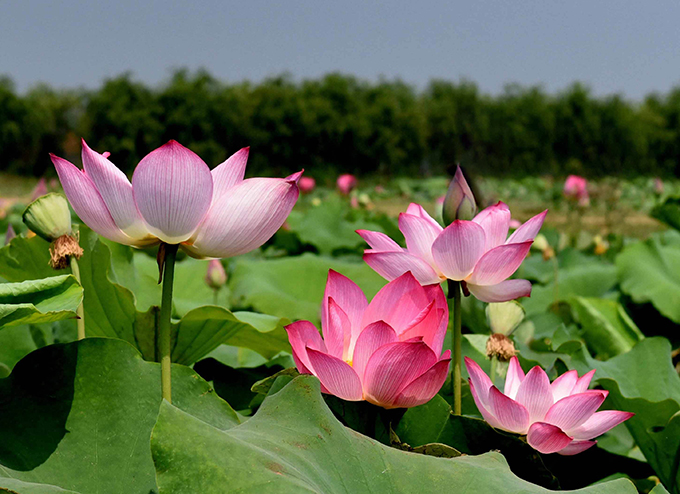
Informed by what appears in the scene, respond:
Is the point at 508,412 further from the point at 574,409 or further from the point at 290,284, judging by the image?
the point at 290,284

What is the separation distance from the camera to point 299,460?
0.41 metres

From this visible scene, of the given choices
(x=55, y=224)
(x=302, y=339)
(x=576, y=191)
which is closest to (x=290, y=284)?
(x=55, y=224)

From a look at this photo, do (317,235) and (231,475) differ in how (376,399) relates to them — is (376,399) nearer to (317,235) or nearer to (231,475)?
(231,475)

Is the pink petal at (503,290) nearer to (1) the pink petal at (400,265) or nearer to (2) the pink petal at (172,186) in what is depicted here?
(1) the pink petal at (400,265)

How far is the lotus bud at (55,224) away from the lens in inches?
23.2

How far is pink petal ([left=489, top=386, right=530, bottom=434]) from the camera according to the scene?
51cm

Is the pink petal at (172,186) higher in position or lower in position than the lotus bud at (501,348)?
higher

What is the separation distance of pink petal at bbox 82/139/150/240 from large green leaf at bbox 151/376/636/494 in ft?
0.50

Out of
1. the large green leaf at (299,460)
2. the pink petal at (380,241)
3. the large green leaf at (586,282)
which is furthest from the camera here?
the large green leaf at (586,282)

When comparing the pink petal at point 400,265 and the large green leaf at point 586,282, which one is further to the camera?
the large green leaf at point 586,282

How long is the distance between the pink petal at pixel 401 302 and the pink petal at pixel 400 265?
0.04m

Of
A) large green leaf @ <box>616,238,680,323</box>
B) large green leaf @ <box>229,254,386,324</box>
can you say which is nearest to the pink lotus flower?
large green leaf @ <box>229,254,386,324</box>

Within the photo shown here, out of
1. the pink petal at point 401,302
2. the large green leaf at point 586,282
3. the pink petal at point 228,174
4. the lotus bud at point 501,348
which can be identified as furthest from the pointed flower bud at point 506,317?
the large green leaf at point 586,282

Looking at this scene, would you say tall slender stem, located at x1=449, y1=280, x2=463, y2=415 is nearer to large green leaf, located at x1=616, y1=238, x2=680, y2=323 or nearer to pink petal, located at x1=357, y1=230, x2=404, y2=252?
pink petal, located at x1=357, y1=230, x2=404, y2=252
